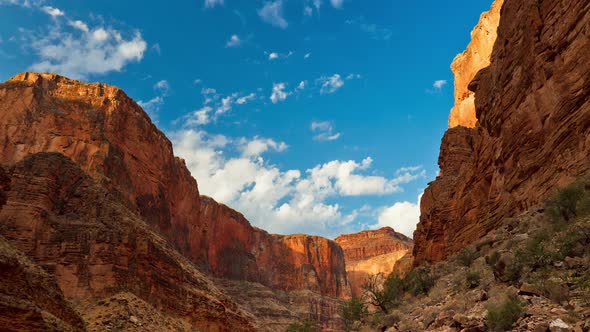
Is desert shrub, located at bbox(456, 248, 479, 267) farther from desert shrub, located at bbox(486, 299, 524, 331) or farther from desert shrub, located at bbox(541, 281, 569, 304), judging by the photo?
desert shrub, located at bbox(486, 299, 524, 331)

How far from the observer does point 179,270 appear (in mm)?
53406

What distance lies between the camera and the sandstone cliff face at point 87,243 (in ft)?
141

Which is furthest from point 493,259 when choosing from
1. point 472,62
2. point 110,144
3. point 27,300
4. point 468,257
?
point 110,144

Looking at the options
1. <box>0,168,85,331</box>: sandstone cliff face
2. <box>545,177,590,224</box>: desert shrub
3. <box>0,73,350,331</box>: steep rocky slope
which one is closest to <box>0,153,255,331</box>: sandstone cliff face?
<box>0,73,350,331</box>: steep rocky slope

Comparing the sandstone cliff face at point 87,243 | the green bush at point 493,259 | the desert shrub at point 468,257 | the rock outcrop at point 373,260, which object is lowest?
the green bush at point 493,259

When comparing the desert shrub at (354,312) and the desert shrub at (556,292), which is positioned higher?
the desert shrub at (354,312)

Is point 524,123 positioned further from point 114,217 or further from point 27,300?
point 114,217

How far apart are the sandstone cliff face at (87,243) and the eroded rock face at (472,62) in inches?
1402

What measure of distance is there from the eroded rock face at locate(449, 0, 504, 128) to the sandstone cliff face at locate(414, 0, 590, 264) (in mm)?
20939

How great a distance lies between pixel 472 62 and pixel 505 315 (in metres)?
55.7


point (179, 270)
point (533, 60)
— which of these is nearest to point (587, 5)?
point (533, 60)

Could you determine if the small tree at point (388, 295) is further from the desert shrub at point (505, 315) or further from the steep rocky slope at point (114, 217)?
the steep rocky slope at point (114, 217)

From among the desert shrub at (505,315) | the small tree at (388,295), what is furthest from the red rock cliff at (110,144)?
the desert shrub at (505,315)

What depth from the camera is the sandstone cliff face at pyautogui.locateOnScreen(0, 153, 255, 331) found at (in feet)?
141
